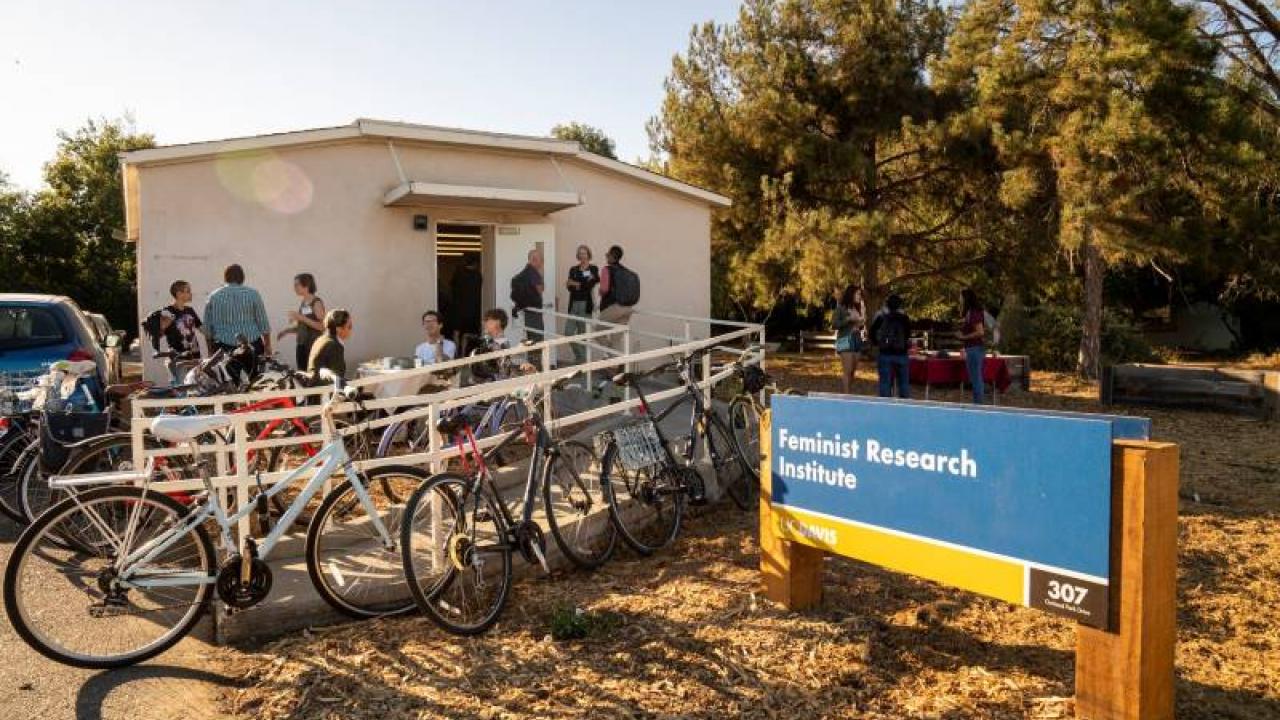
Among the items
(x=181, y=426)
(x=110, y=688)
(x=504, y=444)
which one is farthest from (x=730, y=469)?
(x=110, y=688)

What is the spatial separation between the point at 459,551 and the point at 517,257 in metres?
8.27

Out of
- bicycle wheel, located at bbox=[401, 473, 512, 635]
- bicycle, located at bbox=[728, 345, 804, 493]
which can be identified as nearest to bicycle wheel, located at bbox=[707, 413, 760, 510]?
bicycle, located at bbox=[728, 345, 804, 493]

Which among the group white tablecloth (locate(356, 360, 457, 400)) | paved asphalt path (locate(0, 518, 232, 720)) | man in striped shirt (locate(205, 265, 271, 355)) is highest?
man in striped shirt (locate(205, 265, 271, 355))

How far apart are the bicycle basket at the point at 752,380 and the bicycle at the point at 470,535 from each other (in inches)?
100

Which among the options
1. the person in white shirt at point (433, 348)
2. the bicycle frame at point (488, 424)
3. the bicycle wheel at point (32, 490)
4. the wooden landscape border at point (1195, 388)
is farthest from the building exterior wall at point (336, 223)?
the wooden landscape border at point (1195, 388)

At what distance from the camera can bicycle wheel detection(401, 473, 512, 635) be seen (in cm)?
454

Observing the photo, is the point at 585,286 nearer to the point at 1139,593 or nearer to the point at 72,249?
the point at 1139,593

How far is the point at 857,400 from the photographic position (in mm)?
4301

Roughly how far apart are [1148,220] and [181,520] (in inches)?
608

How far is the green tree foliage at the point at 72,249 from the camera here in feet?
90.2

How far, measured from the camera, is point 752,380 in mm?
7480

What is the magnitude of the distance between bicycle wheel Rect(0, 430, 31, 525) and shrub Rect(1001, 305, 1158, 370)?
19051 mm

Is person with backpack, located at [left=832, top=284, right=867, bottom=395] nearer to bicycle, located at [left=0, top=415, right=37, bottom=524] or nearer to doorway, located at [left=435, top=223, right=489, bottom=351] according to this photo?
doorway, located at [left=435, top=223, right=489, bottom=351]

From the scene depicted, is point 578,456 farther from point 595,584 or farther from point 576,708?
point 576,708
